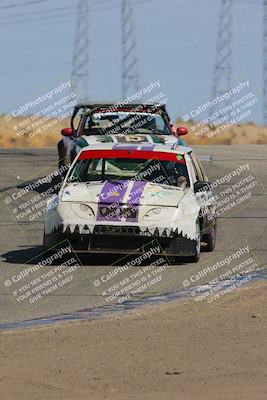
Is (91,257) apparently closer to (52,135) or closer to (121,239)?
(121,239)

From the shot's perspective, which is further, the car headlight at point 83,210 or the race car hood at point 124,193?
the race car hood at point 124,193

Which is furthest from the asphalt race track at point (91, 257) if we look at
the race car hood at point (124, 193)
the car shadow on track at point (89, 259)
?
the race car hood at point (124, 193)

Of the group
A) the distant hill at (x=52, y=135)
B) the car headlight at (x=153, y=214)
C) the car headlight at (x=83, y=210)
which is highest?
the car headlight at (x=83, y=210)

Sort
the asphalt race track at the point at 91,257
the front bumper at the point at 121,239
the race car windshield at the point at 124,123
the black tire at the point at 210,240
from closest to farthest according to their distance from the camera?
the asphalt race track at the point at 91,257, the front bumper at the point at 121,239, the black tire at the point at 210,240, the race car windshield at the point at 124,123

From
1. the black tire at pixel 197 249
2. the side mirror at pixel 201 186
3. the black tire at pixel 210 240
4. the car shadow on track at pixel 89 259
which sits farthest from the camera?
the black tire at pixel 210 240

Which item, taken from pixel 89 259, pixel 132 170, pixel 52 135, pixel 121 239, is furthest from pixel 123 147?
pixel 52 135

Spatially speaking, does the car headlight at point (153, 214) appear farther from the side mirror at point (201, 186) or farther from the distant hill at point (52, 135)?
the distant hill at point (52, 135)

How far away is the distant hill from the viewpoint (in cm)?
6436

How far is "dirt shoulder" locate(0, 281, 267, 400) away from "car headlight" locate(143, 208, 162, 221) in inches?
112

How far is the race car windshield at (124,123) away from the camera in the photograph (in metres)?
22.7

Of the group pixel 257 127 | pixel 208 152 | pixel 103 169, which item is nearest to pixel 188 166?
pixel 103 169

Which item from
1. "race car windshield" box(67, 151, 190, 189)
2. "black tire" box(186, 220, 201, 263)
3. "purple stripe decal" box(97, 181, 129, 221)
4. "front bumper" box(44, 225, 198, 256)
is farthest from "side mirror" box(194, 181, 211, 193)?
"purple stripe decal" box(97, 181, 129, 221)

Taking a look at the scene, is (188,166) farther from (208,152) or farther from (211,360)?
(208,152)

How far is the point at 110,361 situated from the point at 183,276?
4.90 metres
